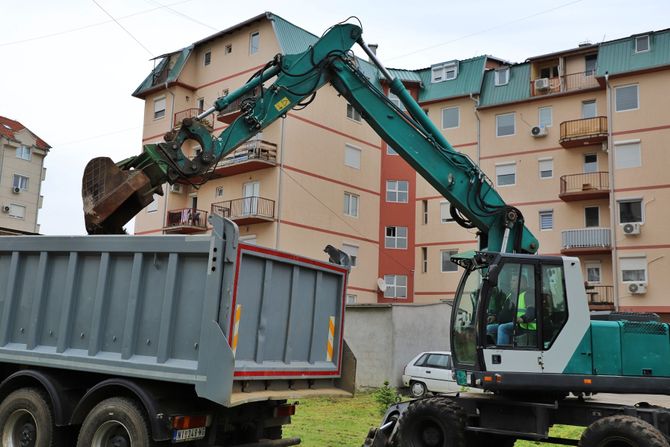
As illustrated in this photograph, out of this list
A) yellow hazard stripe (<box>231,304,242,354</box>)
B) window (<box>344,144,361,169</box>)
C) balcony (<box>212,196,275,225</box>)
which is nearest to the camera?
yellow hazard stripe (<box>231,304,242,354</box>)

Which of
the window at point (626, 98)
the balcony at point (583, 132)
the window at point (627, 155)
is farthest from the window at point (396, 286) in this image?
the window at point (626, 98)

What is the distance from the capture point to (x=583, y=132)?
37188mm

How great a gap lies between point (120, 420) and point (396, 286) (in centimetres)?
3437

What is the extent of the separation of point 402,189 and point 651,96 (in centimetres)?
1469

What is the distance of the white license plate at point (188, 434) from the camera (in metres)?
7.52

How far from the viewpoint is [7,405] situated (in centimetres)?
891

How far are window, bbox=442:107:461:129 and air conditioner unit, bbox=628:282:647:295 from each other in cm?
1410

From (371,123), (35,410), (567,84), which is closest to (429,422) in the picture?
(371,123)

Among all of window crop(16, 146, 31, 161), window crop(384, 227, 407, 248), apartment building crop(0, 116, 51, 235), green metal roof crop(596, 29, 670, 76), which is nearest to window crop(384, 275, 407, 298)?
window crop(384, 227, 407, 248)

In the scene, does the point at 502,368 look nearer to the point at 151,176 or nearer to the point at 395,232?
the point at 151,176

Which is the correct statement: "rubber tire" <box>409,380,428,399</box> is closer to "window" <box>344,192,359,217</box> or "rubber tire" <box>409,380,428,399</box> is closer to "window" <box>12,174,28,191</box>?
"window" <box>344,192,359,217</box>

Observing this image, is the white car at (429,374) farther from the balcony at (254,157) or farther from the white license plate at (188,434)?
the balcony at (254,157)

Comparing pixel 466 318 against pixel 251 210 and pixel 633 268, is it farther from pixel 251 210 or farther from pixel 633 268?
pixel 633 268

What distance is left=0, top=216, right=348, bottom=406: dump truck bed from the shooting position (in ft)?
24.9
